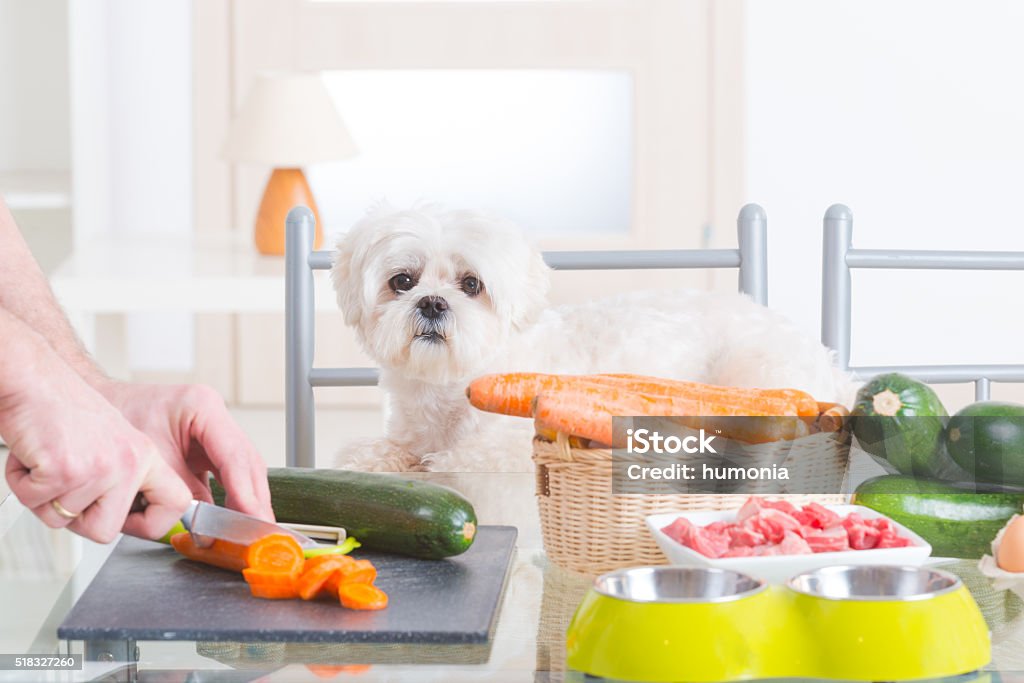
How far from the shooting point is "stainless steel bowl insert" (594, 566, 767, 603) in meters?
0.76

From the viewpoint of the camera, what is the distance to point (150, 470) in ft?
2.85

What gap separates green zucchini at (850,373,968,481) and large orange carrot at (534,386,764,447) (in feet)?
0.35

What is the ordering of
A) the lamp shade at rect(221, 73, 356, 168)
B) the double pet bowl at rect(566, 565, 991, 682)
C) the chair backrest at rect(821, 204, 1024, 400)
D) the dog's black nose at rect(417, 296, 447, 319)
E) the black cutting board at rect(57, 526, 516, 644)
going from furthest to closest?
the lamp shade at rect(221, 73, 356, 168) < the chair backrest at rect(821, 204, 1024, 400) < the dog's black nose at rect(417, 296, 447, 319) < the black cutting board at rect(57, 526, 516, 644) < the double pet bowl at rect(566, 565, 991, 682)

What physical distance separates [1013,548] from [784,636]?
31cm

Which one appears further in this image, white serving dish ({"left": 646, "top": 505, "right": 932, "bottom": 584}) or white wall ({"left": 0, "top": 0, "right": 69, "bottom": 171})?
white wall ({"left": 0, "top": 0, "right": 69, "bottom": 171})

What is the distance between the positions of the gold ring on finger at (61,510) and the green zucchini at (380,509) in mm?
214

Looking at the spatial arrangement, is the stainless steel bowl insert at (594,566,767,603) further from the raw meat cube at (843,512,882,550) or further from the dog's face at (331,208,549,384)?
the dog's face at (331,208,549,384)

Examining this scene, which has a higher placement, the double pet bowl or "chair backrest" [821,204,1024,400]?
"chair backrest" [821,204,1024,400]

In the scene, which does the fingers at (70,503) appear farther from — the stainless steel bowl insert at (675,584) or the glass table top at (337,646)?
the stainless steel bowl insert at (675,584)

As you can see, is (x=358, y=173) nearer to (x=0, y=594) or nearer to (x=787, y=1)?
(x=787, y=1)

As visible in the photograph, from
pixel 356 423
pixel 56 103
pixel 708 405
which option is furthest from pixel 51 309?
pixel 56 103

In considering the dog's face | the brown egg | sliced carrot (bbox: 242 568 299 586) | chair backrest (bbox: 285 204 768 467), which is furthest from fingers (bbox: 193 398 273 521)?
chair backrest (bbox: 285 204 768 467)

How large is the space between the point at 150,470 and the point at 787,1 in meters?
3.37

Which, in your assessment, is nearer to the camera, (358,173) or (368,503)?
(368,503)
